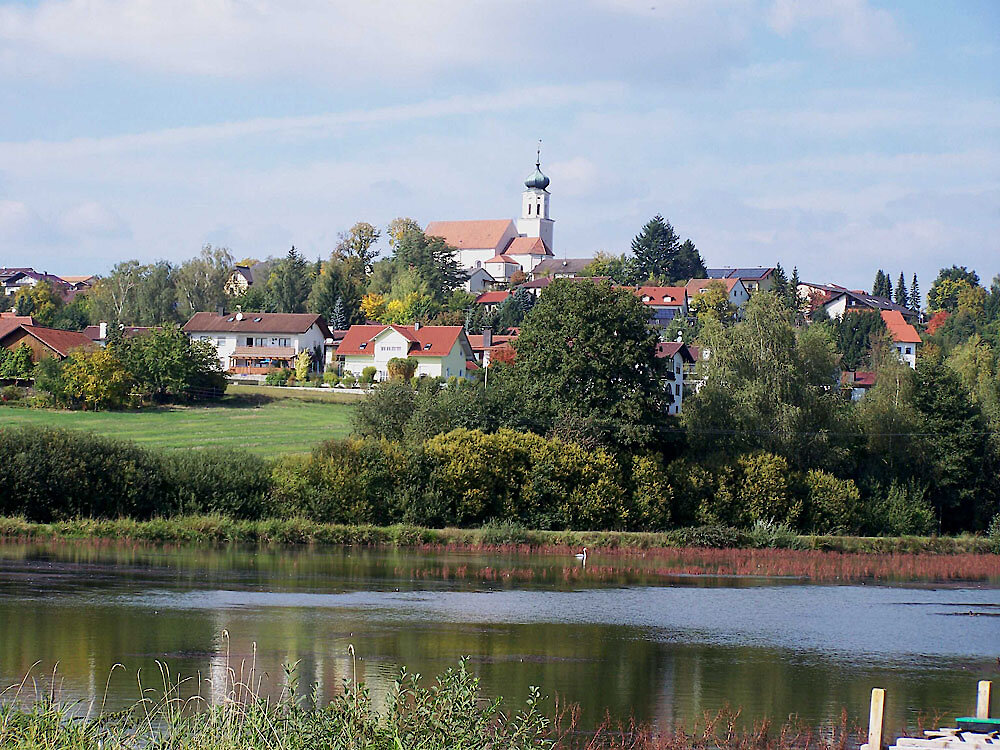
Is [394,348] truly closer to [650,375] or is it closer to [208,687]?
[650,375]

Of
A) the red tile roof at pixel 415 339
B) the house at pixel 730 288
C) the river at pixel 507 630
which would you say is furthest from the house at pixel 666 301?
the river at pixel 507 630

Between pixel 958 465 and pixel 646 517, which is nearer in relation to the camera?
pixel 646 517

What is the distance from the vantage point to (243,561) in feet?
141

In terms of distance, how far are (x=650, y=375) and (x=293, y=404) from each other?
1460 inches

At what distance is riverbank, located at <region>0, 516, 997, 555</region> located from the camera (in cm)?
4753

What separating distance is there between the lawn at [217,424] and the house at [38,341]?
39.9 feet

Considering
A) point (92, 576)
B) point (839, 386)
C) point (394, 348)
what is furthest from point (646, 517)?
point (394, 348)

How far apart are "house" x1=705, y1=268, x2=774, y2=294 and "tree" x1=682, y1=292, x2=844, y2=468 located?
108666 mm

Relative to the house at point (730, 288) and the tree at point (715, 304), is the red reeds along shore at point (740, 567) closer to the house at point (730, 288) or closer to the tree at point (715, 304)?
the tree at point (715, 304)

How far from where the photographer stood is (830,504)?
61312mm

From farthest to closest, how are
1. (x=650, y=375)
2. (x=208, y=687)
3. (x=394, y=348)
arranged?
(x=394, y=348) < (x=650, y=375) < (x=208, y=687)

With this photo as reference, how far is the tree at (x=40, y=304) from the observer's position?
147000 millimetres

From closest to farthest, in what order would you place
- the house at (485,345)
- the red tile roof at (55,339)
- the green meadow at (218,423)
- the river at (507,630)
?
the river at (507,630) → the green meadow at (218,423) → the red tile roof at (55,339) → the house at (485,345)

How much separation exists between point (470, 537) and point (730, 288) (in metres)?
123
